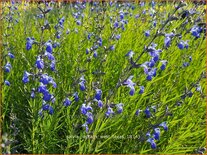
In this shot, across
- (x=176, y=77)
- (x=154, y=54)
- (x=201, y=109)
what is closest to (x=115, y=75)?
(x=176, y=77)

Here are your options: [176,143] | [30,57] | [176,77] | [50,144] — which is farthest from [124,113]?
[30,57]

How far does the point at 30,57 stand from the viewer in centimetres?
334

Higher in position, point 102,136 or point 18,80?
point 18,80

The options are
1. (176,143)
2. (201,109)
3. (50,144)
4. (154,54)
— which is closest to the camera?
(154,54)

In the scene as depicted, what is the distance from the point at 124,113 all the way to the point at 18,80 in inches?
45.1

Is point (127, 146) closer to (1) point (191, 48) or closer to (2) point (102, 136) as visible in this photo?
(2) point (102, 136)

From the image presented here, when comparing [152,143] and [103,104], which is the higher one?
[103,104]

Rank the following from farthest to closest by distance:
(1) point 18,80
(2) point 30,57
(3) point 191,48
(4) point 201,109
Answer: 1. (3) point 191,48
2. (2) point 30,57
3. (1) point 18,80
4. (4) point 201,109

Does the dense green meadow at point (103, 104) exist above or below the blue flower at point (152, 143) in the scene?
above

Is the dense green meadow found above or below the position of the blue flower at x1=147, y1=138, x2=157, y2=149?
above

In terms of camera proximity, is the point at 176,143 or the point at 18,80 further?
the point at 18,80

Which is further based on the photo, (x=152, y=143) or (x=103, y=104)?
(x=152, y=143)

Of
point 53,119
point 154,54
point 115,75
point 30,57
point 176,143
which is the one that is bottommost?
point 176,143

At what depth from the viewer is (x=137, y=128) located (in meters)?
2.46
